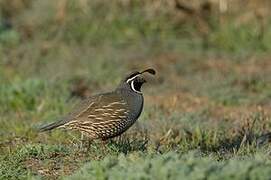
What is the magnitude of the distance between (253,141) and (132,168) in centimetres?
258

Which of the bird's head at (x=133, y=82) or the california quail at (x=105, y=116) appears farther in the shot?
the bird's head at (x=133, y=82)

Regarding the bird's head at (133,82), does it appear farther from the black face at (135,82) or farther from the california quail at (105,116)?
the california quail at (105,116)

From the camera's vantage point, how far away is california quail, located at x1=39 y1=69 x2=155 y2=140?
25.5 ft

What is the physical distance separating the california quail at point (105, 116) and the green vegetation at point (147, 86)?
0.14 meters

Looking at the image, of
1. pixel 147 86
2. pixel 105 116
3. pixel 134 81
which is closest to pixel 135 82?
pixel 134 81

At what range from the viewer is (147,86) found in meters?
13.2

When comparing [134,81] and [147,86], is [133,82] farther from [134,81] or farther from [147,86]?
[147,86]

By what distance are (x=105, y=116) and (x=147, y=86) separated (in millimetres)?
5354

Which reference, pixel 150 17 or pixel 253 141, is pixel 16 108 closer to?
pixel 253 141

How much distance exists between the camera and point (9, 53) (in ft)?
48.0

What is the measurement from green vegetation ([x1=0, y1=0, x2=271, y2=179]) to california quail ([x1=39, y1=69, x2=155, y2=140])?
144mm

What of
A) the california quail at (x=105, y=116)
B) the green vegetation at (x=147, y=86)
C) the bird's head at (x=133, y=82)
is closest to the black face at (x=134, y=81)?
the bird's head at (x=133, y=82)

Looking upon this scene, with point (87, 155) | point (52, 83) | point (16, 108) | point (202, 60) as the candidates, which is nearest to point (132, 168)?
point (87, 155)

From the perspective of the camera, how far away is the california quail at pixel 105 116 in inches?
306
